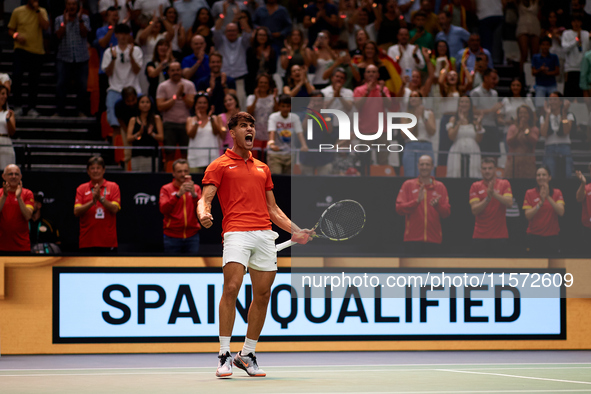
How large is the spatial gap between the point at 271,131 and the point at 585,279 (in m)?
4.90

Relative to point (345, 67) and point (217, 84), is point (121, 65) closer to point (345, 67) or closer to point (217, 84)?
point (217, 84)

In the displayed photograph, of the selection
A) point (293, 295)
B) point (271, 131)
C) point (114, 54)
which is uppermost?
point (114, 54)

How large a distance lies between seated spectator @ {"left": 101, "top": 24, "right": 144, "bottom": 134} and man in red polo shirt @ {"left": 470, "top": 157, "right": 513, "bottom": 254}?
626cm

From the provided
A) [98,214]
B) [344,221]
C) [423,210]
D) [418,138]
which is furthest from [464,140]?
[98,214]

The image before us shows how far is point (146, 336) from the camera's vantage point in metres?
9.78

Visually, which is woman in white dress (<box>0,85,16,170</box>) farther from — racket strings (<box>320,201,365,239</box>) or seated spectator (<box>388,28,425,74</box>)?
seated spectator (<box>388,28,425,74</box>)

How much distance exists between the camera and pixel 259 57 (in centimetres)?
1483

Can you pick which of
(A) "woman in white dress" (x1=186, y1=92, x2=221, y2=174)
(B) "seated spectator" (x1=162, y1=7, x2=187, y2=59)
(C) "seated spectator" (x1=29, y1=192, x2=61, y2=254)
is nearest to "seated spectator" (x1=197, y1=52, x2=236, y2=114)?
(A) "woman in white dress" (x1=186, y1=92, x2=221, y2=174)

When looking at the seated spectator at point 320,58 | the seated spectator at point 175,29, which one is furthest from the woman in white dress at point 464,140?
the seated spectator at point 175,29

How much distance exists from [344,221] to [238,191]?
1.24 meters

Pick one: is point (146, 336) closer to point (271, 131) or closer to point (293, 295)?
point (293, 295)

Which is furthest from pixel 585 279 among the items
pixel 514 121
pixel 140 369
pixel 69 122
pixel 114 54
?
pixel 69 122

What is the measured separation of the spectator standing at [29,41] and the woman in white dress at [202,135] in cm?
378

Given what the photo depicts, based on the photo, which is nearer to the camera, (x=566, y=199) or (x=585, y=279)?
→ (x=585, y=279)
